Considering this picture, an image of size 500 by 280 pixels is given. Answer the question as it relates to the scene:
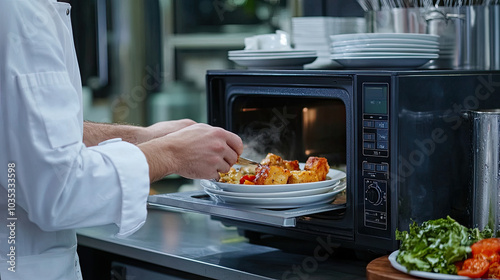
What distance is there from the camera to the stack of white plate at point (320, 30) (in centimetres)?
169

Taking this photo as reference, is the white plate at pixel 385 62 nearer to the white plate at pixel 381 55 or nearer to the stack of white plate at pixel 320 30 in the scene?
the white plate at pixel 381 55

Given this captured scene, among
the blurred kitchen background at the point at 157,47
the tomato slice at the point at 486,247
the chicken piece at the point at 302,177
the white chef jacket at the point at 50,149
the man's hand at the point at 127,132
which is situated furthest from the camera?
the blurred kitchen background at the point at 157,47

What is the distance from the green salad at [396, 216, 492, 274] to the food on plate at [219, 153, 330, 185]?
22 centimetres

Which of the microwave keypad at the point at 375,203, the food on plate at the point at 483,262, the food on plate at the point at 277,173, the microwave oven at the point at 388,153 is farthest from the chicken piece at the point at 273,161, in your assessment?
the food on plate at the point at 483,262

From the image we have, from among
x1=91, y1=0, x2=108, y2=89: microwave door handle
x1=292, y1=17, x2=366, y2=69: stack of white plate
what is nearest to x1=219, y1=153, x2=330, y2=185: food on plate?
x1=292, y1=17, x2=366, y2=69: stack of white plate

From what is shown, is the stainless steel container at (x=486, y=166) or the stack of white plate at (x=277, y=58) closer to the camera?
the stainless steel container at (x=486, y=166)

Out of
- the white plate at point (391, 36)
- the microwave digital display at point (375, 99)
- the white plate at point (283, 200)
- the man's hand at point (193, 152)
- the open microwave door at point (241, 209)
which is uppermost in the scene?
the white plate at point (391, 36)

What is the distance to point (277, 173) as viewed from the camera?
1337 mm

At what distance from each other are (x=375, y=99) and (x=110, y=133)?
1.76ft

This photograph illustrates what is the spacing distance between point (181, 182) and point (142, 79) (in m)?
0.43

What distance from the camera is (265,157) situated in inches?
63.5

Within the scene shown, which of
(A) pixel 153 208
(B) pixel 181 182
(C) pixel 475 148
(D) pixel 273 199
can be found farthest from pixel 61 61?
(B) pixel 181 182

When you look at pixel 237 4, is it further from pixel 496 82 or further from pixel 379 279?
pixel 379 279

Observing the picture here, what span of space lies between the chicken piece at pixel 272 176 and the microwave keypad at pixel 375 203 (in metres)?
0.15
